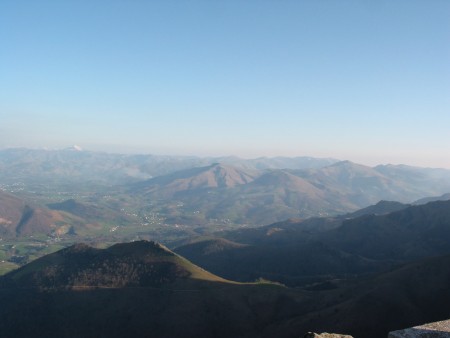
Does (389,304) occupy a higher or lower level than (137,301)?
higher

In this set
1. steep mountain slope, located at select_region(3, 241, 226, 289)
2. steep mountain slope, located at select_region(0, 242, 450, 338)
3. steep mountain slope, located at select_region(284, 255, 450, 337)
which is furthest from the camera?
steep mountain slope, located at select_region(3, 241, 226, 289)

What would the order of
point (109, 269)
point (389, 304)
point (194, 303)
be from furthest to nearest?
point (109, 269), point (194, 303), point (389, 304)

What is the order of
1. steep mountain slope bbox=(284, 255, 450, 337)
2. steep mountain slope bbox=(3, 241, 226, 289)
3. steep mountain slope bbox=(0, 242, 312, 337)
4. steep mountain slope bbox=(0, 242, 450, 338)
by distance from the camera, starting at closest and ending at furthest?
steep mountain slope bbox=(284, 255, 450, 337) < steep mountain slope bbox=(0, 242, 450, 338) < steep mountain slope bbox=(0, 242, 312, 337) < steep mountain slope bbox=(3, 241, 226, 289)

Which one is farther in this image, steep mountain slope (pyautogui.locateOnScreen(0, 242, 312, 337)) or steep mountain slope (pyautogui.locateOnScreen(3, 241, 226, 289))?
steep mountain slope (pyautogui.locateOnScreen(3, 241, 226, 289))

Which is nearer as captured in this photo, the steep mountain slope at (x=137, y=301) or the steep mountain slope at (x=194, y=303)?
the steep mountain slope at (x=194, y=303)

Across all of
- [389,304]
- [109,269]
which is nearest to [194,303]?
[109,269]

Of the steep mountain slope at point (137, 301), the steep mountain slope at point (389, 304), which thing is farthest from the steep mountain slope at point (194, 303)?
the steep mountain slope at point (137, 301)

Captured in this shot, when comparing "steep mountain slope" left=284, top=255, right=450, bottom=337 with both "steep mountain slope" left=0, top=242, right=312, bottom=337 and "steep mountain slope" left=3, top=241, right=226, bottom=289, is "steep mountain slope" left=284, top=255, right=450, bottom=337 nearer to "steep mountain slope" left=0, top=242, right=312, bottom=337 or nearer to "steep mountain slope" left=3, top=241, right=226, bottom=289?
"steep mountain slope" left=0, top=242, right=312, bottom=337

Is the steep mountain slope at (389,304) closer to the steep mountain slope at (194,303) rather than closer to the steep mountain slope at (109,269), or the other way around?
the steep mountain slope at (194,303)

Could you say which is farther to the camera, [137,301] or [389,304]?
[137,301]

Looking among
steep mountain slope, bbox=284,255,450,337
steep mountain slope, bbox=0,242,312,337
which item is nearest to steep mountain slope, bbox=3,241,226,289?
steep mountain slope, bbox=0,242,312,337

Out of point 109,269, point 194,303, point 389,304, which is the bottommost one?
point 109,269

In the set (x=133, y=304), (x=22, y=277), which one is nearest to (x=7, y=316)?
(x=22, y=277)

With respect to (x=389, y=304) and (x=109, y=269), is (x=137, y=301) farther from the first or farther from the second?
(x=389, y=304)
